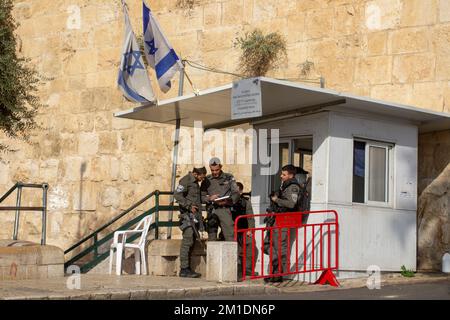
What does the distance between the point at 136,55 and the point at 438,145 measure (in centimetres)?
514

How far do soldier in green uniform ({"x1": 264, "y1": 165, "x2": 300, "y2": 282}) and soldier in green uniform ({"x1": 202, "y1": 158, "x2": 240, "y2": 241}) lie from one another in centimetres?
63

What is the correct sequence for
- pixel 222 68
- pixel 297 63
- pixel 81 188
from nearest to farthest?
pixel 297 63 < pixel 222 68 < pixel 81 188

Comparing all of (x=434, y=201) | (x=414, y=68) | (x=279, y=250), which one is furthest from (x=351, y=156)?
(x=414, y=68)

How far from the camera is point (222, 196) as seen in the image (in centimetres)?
1245

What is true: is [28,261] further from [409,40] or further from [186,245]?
[409,40]

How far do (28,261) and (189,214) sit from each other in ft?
7.98

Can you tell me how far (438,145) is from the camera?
13812 mm

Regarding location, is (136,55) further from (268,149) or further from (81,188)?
(81,188)

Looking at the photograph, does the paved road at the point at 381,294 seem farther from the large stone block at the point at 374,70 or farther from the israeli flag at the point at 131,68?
the israeli flag at the point at 131,68

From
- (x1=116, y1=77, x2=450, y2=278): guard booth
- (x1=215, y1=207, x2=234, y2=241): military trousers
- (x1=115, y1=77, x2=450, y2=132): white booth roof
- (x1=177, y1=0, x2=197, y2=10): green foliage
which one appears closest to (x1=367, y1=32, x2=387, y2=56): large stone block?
(x1=115, y1=77, x2=450, y2=132): white booth roof

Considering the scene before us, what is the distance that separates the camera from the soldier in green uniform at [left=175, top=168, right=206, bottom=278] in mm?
12578

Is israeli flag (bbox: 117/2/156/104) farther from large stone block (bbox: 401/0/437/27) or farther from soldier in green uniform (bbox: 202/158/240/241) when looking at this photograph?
large stone block (bbox: 401/0/437/27)

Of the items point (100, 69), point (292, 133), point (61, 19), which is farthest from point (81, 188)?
point (292, 133)

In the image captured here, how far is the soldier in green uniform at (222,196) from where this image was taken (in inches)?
485
